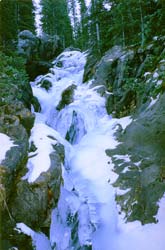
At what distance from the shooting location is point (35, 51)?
2692 cm

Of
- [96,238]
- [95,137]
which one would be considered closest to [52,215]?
[96,238]

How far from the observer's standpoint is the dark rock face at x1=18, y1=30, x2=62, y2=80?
2519 cm

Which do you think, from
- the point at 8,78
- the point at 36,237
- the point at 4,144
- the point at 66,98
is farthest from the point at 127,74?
the point at 36,237

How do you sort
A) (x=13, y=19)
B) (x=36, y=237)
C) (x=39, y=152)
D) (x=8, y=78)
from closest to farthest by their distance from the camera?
(x=36, y=237) → (x=39, y=152) → (x=8, y=78) → (x=13, y=19)

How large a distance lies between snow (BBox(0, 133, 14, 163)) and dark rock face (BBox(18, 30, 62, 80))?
54.4 ft

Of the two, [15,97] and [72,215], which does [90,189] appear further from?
[15,97]

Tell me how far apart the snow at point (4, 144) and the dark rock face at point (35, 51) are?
54.4ft

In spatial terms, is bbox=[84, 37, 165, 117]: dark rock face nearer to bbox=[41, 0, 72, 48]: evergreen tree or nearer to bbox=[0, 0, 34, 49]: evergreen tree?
bbox=[0, 0, 34, 49]: evergreen tree

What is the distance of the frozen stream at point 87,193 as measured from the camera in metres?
8.00

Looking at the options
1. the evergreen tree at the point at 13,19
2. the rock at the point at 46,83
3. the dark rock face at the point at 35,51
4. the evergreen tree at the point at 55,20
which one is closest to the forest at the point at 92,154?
the evergreen tree at the point at 13,19

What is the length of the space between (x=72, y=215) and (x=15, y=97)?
619cm

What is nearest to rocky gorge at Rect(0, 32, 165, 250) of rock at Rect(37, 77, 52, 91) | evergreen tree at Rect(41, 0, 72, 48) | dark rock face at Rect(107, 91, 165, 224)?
dark rock face at Rect(107, 91, 165, 224)

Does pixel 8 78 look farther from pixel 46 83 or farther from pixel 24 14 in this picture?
pixel 24 14

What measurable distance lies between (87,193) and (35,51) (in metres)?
19.8
